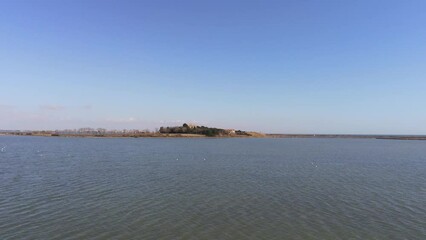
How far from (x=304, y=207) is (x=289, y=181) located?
12470mm

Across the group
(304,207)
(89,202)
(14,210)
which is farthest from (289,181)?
(14,210)

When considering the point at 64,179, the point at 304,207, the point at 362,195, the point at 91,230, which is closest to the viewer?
the point at 91,230

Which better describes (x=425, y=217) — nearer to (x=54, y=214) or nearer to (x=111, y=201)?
(x=111, y=201)

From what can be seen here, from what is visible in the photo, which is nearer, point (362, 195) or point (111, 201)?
point (111, 201)

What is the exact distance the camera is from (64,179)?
1373 inches

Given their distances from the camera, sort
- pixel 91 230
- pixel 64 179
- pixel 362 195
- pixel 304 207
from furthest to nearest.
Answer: pixel 64 179 < pixel 362 195 < pixel 304 207 < pixel 91 230

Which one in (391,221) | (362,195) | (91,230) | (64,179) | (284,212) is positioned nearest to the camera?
(91,230)

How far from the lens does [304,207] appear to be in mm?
24469

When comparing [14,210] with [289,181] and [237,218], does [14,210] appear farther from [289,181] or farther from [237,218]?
[289,181]

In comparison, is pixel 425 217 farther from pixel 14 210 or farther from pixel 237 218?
pixel 14 210

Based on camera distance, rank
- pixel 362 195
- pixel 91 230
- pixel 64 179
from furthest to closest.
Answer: pixel 64 179 → pixel 362 195 → pixel 91 230

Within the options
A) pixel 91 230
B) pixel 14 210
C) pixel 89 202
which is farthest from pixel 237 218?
pixel 14 210

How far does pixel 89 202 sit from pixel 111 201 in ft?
5.72

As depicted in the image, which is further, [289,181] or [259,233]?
[289,181]
